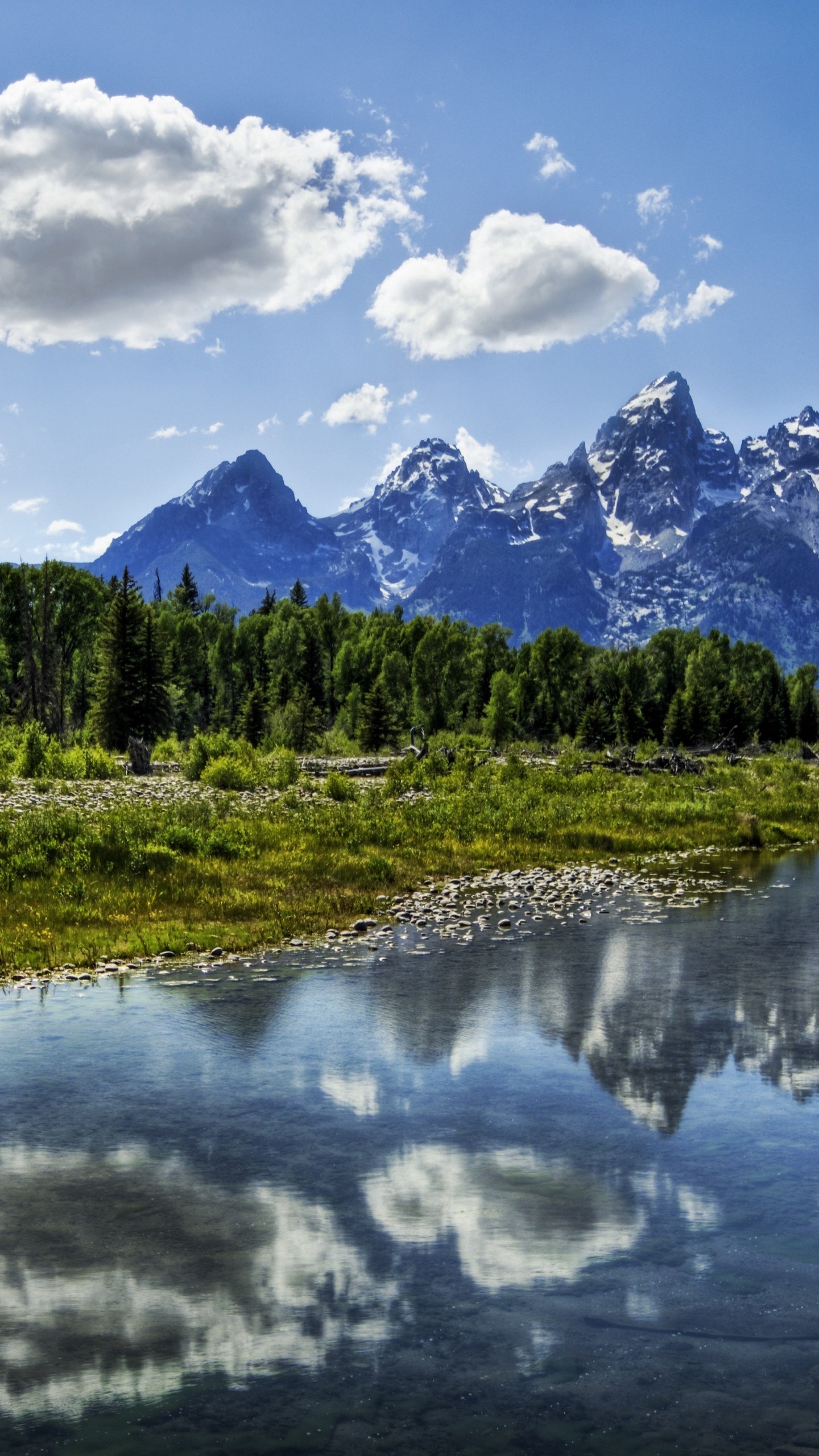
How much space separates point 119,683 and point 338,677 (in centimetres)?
6452

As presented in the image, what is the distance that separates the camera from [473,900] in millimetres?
26906

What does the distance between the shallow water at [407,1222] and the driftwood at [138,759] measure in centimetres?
4019

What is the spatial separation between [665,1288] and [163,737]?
7634 cm

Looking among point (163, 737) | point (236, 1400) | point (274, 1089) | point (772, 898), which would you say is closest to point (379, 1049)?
point (274, 1089)

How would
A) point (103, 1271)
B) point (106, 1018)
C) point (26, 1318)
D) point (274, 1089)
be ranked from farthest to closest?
1. point (106, 1018)
2. point (274, 1089)
3. point (103, 1271)
4. point (26, 1318)

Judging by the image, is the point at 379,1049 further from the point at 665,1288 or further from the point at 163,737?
the point at 163,737

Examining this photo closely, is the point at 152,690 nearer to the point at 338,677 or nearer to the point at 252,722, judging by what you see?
the point at 252,722

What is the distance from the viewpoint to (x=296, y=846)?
31.7 meters

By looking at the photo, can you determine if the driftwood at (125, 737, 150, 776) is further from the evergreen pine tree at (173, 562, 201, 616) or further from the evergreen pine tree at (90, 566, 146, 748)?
the evergreen pine tree at (173, 562, 201, 616)

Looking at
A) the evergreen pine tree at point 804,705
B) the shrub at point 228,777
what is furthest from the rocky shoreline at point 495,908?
the evergreen pine tree at point 804,705

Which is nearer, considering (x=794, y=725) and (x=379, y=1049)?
(x=379, y=1049)

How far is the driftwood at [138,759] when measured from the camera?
57.3 meters

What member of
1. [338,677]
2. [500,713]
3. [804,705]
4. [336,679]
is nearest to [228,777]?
[500,713]

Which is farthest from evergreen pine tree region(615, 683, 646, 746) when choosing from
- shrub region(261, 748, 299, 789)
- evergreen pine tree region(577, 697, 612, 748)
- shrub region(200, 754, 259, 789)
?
shrub region(200, 754, 259, 789)
